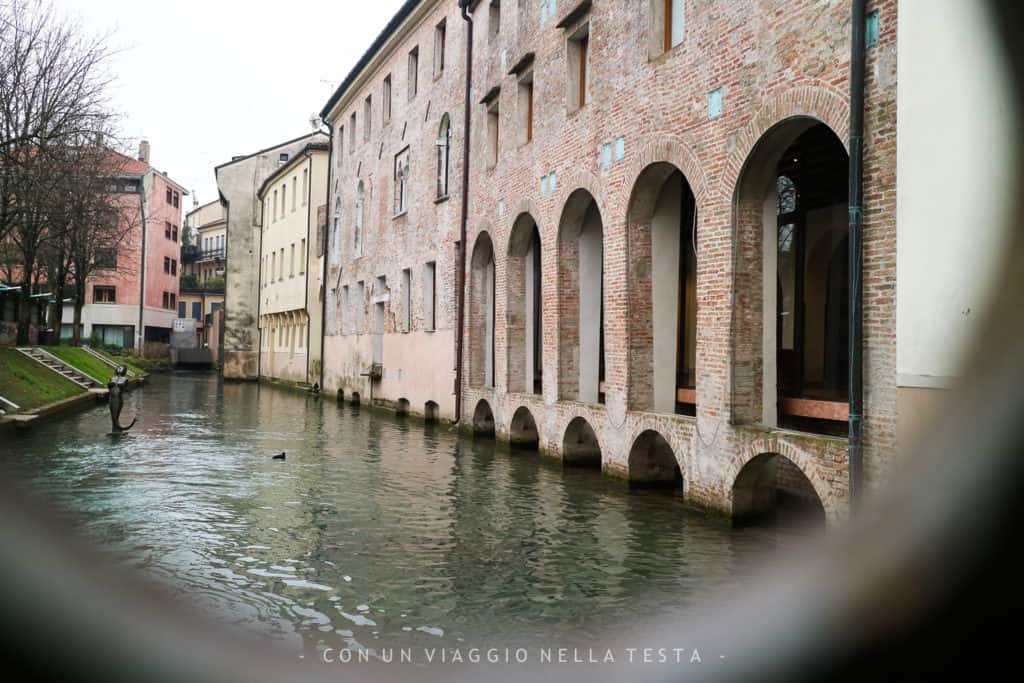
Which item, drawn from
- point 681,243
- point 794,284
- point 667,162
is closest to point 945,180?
point 794,284

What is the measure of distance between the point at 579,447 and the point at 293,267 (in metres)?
28.2

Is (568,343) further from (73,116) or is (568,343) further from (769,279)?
(73,116)

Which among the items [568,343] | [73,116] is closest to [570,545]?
[568,343]

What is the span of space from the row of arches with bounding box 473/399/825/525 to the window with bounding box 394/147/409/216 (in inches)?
329

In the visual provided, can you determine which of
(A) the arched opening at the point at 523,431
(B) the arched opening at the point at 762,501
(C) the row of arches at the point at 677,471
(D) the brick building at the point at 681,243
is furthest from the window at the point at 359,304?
(B) the arched opening at the point at 762,501

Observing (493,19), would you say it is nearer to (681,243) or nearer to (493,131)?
(493,131)

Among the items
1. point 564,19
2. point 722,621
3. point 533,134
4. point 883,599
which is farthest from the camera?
point 533,134

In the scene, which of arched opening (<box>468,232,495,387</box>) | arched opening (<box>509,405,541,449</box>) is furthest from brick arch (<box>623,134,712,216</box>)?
arched opening (<box>468,232,495,387</box>)

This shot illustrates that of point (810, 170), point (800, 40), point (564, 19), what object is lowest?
point (810, 170)

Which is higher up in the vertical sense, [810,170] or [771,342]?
[810,170]

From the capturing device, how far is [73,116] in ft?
74.1

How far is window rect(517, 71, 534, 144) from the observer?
1650 cm

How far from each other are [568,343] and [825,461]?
6.70m

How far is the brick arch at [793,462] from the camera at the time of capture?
796cm
